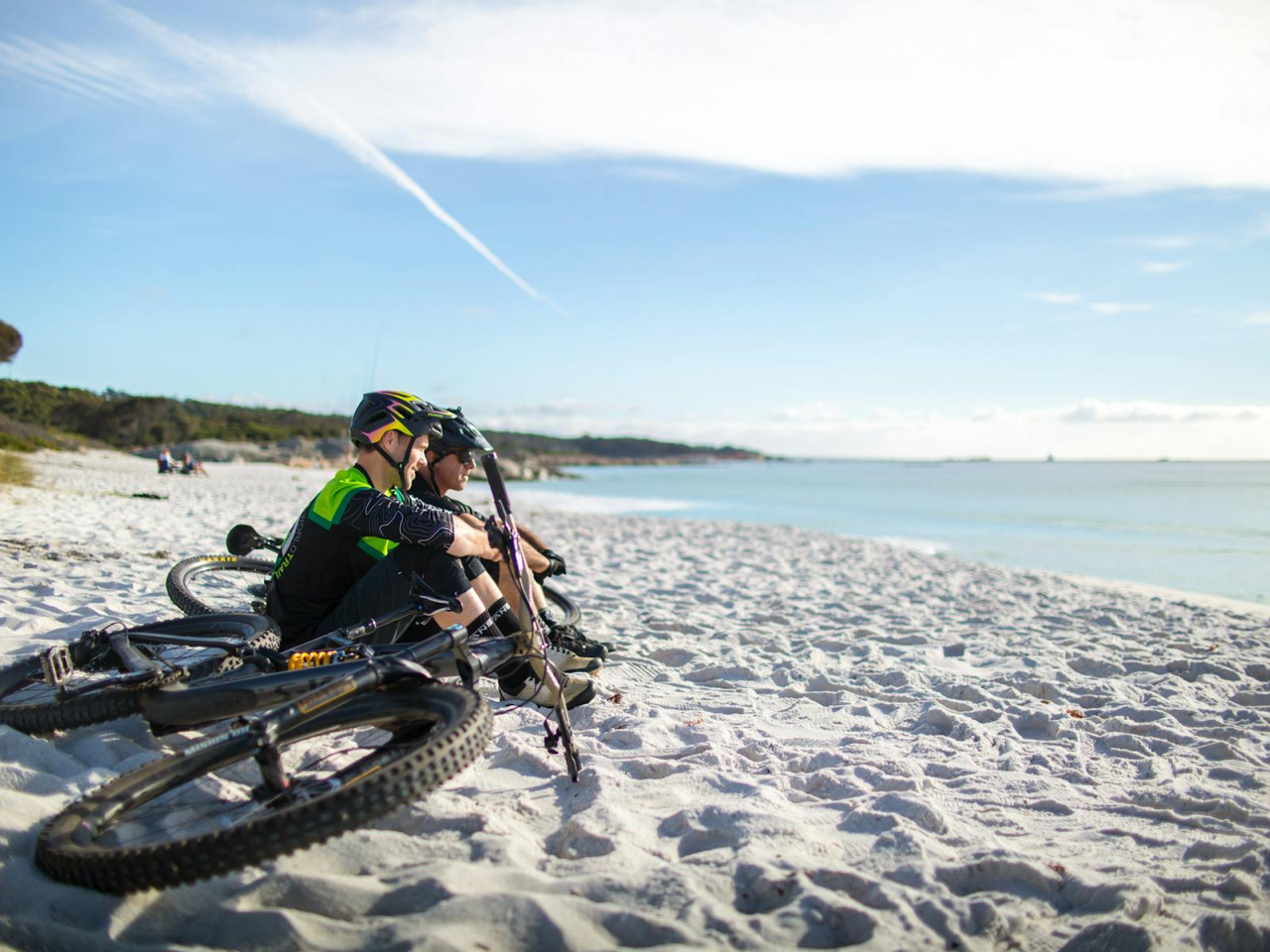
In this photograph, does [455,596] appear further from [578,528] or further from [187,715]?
[578,528]

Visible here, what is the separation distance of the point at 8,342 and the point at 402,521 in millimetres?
40260

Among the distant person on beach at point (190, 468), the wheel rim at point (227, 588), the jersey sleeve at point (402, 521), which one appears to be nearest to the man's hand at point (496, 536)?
the jersey sleeve at point (402, 521)

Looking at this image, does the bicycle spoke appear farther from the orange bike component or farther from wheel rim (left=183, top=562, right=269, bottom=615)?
wheel rim (left=183, top=562, right=269, bottom=615)

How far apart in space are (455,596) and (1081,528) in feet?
89.2

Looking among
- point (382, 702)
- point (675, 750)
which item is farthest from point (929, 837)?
point (382, 702)

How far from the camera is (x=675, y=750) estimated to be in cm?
371

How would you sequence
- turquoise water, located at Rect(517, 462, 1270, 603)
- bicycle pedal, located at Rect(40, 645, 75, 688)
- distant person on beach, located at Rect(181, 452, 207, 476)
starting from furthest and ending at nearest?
distant person on beach, located at Rect(181, 452, 207, 476) < turquoise water, located at Rect(517, 462, 1270, 603) < bicycle pedal, located at Rect(40, 645, 75, 688)

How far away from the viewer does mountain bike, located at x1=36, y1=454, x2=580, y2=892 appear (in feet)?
6.61

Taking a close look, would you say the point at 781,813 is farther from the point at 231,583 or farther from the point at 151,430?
the point at 151,430

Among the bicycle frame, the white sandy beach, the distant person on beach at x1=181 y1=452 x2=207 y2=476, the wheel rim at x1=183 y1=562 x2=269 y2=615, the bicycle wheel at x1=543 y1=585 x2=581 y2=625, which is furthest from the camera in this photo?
the distant person on beach at x1=181 y1=452 x2=207 y2=476

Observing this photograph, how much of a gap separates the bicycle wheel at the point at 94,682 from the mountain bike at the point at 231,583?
29.3 inches

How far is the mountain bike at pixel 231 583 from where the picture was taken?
4.87 metres

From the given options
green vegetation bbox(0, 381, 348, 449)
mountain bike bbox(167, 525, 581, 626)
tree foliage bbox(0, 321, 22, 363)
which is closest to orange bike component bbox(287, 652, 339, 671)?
mountain bike bbox(167, 525, 581, 626)

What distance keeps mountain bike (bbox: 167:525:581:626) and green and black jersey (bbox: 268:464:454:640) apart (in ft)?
1.75
